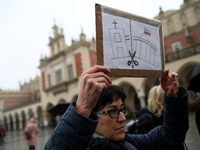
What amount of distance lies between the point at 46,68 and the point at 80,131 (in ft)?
70.8

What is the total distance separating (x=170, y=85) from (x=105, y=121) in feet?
2.07

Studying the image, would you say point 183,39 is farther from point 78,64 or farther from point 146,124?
point 146,124

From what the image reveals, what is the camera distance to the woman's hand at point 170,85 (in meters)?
1.30

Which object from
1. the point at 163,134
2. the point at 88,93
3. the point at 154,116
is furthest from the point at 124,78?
the point at 88,93

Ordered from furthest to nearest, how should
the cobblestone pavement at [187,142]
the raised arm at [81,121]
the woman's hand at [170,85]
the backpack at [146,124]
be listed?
the cobblestone pavement at [187,142]
the backpack at [146,124]
the woman's hand at [170,85]
the raised arm at [81,121]

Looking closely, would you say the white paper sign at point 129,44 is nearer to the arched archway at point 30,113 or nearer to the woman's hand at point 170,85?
the woman's hand at point 170,85

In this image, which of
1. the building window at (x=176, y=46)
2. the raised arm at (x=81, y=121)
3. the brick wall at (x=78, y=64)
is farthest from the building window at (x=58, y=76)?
the raised arm at (x=81, y=121)

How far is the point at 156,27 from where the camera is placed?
1.46m

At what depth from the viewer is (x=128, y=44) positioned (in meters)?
1.24

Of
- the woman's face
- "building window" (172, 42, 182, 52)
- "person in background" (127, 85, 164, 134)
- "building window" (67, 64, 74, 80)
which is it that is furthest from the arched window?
the woman's face

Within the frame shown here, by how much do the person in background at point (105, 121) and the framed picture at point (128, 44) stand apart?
154 mm

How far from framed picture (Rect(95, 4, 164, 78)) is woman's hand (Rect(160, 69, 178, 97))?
0.05 metres

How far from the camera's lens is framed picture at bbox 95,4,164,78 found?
111 centimetres

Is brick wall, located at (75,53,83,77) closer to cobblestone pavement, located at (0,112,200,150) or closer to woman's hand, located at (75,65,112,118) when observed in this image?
cobblestone pavement, located at (0,112,200,150)
